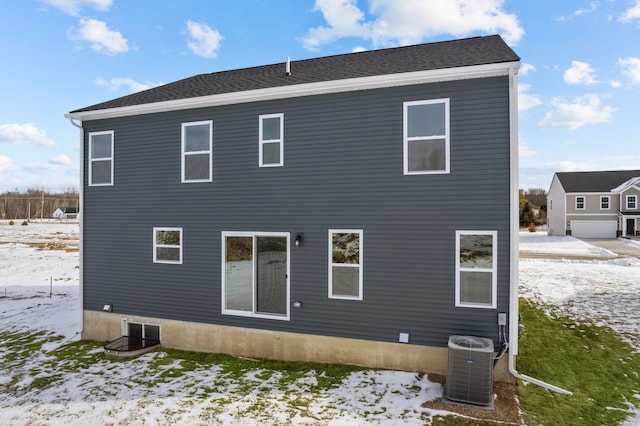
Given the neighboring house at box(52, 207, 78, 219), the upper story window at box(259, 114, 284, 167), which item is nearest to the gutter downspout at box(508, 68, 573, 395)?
the upper story window at box(259, 114, 284, 167)

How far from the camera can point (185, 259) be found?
8.71 meters

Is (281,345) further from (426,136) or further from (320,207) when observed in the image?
(426,136)

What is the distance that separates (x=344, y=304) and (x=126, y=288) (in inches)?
229

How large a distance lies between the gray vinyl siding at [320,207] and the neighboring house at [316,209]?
0.10ft

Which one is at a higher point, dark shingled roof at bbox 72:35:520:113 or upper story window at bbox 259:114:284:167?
dark shingled roof at bbox 72:35:520:113

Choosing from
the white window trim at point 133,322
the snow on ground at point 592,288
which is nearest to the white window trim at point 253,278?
the white window trim at point 133,322

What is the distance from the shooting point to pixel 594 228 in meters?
37.0

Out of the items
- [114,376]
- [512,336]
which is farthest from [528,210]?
[114,376]

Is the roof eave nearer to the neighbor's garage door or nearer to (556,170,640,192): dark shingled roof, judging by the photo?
(556,170,640,192): dark shingled roof

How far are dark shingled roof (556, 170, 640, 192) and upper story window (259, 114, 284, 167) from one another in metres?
39.3

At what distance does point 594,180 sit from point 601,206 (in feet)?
9.95

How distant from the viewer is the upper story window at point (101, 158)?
9492mm

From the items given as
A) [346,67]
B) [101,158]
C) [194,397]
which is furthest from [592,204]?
[101,158]

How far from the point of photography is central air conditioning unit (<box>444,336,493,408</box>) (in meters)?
5.68
